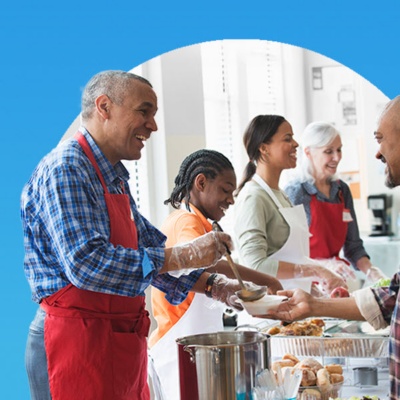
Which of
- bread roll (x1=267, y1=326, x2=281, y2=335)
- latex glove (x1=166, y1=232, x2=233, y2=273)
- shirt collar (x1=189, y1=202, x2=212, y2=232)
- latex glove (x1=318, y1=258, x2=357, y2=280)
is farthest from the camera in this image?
latex glove (x1=318, y1=258, x2=357, y2=280)

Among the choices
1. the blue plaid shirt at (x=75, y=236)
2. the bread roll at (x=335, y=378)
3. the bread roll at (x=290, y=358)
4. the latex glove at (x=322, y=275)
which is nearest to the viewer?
the blue plaid shirt at (x=75, y=236)

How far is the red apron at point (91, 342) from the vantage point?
2072mm

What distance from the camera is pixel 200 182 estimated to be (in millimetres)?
2898

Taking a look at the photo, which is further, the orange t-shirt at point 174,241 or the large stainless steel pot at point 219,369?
the orange t-shirt at point 174,241

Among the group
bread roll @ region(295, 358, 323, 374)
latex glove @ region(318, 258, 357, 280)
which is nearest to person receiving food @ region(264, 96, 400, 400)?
bread roll @ region(295, 358, 323, 374)

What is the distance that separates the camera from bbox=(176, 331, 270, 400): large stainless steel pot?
183 cm

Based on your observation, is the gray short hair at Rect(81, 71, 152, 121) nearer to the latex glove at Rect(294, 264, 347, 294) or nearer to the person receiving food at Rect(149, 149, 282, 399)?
the person receiving food at Rect(149, 149, 282, 399)

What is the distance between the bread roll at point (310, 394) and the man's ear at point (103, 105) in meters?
0.95


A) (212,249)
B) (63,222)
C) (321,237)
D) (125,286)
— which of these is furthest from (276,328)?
(321,237)

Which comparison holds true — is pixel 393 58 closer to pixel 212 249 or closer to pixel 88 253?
pixel 212 249

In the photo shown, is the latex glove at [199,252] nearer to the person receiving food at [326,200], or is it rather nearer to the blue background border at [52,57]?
the blue background border at [52,57]

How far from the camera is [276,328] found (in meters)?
2.71

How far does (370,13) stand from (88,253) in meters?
1.56

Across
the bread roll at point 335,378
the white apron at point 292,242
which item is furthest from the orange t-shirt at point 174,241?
the white apron at point 292,242
